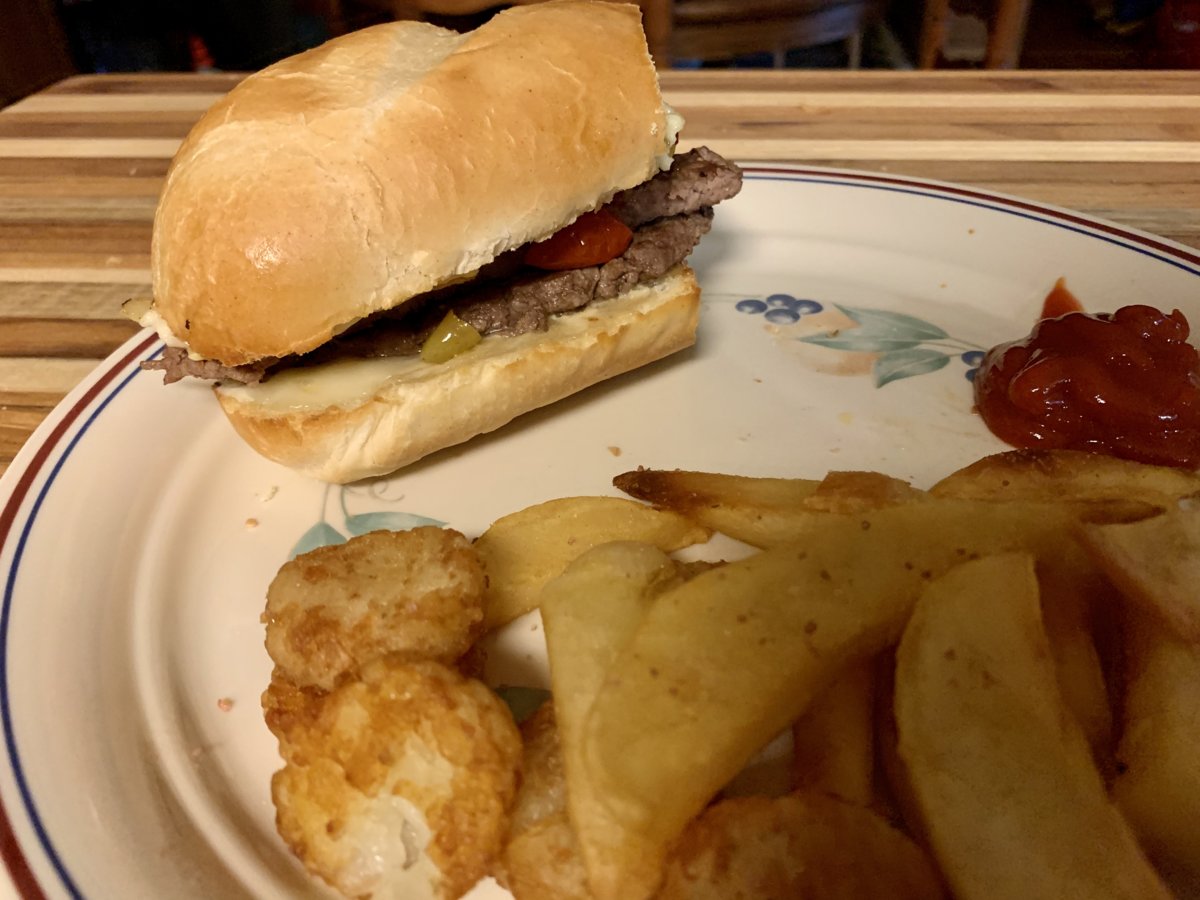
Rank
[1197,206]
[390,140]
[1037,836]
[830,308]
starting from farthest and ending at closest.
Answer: [1197,206] < [830,308] < [390,140] < [1037,836]

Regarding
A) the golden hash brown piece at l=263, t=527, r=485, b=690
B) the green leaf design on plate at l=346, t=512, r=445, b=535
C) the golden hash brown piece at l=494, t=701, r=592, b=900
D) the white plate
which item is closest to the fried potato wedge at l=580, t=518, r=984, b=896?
the golden hash brown piece at l=494, t=701, r=592, b=900

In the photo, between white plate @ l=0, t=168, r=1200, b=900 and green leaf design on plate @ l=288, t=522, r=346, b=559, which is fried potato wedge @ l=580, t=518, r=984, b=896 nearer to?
white plate @ l=0, t=168, r=1200, b=900

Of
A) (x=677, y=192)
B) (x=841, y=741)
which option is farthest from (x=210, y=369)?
(x=841, y=741)

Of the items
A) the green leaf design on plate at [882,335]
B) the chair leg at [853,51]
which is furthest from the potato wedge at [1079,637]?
the chair leg at [853,51]

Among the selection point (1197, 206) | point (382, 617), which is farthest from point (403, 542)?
point (1197, 206)

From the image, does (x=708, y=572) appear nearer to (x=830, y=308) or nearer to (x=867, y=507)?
(x=867, y=507)

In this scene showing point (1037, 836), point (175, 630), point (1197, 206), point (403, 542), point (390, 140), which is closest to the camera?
point (1037, 836)

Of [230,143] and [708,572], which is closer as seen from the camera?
[708,572]

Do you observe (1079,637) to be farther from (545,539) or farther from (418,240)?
(418,240)
